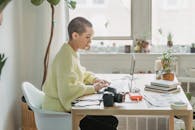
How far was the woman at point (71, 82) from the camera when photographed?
2586mm

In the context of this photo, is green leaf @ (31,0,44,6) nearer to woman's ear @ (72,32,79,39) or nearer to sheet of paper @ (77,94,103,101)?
woman's ear @ (72,32,79,39)

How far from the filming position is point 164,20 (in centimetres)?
396

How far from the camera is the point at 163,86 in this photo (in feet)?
9.10

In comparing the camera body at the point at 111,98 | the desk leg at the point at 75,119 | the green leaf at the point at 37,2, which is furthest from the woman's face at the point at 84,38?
the green leaf at the point at 37,2

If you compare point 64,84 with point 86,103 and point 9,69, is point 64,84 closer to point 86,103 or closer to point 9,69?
point 86,103

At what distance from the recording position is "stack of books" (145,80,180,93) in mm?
2752

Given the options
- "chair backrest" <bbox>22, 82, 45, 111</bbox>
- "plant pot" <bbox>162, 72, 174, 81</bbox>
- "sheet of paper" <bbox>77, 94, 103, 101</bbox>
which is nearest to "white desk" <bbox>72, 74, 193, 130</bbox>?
"sheet of paper" <bbox>77, 94, 103, 101</bbox>

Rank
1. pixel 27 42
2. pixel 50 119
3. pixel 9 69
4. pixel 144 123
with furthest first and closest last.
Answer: pixel 27 42 < pixel 144 123 < pixel 9 69 < pixel 50 119

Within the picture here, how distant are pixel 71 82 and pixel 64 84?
0.16 feet

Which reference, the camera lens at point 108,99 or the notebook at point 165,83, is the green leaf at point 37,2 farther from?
the camera lens at point 108,99

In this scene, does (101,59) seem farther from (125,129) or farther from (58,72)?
(58,72)

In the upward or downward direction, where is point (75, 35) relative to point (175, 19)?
downward

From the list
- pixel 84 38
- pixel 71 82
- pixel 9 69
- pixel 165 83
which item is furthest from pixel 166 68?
pixel 9 69

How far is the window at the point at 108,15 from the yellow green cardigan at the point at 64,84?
133cm
